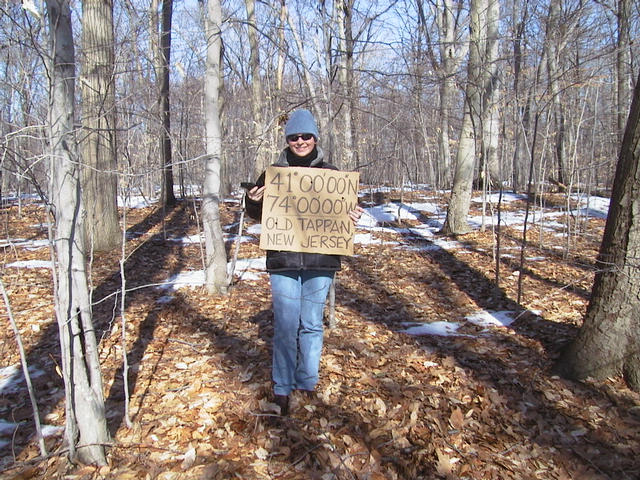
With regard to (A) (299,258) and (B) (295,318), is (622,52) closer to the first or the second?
(A) (299,258)

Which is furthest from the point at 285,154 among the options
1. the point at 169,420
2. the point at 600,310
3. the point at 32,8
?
the point at 600,310

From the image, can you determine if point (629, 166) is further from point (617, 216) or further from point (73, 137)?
point (73, 137)

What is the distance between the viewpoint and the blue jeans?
269cm

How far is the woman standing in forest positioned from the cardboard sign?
6cm

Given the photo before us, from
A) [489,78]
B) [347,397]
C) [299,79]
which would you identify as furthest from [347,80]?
[347,397]

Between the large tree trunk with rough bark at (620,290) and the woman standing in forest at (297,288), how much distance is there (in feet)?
6.43

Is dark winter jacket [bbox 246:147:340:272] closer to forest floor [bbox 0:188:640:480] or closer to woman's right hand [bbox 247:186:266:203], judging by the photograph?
woman's right hand [bbox 247:186:266:203]

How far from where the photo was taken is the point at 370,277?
668 cm

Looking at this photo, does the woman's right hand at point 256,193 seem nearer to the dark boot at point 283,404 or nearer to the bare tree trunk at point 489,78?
the dark boot at point 283,404

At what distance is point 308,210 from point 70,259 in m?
1.37

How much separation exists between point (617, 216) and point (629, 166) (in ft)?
1.20

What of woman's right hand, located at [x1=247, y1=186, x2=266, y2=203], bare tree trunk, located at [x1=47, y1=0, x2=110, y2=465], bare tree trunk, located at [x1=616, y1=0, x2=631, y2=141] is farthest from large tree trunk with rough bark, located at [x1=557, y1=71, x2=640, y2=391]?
bare tree trunk, located at [x1=47, y1=0, x2=110, y2=465]

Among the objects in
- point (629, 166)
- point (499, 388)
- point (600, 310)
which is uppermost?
point (629, 166)

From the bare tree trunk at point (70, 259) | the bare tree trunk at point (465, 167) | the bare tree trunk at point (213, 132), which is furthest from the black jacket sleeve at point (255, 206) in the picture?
the bare tree trunk at point (465, 167)
